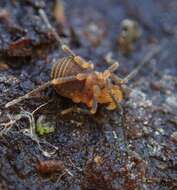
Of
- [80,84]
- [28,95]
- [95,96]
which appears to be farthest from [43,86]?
[95,96]

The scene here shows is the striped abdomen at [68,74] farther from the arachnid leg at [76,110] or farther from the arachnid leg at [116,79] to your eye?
the arachnid leg at [116,79]

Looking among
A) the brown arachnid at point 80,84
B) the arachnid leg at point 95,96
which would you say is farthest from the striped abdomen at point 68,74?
the arachnid leg at point 95,96

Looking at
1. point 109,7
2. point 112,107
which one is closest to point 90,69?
point 112,107

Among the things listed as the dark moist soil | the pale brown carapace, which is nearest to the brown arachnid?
the pale brown carapace

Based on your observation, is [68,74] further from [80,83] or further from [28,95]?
[28,95]

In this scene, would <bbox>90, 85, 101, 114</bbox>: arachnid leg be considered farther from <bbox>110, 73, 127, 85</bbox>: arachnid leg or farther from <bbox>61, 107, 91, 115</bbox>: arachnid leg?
<bbox>110, 73, 127, 85</bbox>: arachnid leg

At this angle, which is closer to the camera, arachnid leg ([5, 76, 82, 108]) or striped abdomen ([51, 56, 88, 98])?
arachnid leg ([5, 76, 82, 108])

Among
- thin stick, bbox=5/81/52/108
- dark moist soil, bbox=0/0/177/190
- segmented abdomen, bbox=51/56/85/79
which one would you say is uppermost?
segmented abdomen, bbox=51/56/85/79
